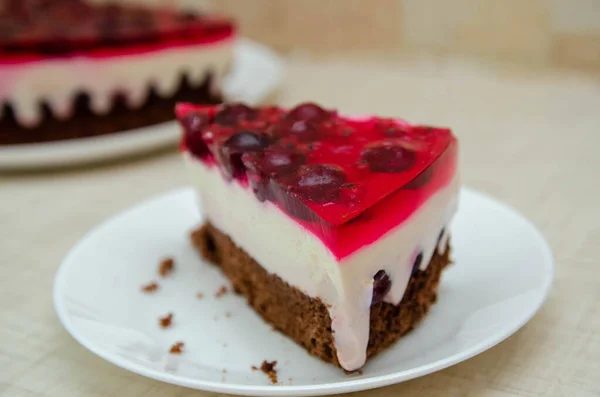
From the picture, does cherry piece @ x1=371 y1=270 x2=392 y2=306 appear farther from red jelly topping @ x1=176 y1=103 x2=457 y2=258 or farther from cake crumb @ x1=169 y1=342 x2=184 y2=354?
cake crumb @ x1=169 y1=342 x2=184 y2=354

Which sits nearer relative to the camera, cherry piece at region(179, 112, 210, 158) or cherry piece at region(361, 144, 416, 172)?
cherry piece at region(361, 144, 416, 172)

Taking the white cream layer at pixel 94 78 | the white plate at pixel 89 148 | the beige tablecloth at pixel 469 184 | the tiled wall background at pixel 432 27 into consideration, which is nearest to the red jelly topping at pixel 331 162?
the beige tablecloth at pixel 469 184

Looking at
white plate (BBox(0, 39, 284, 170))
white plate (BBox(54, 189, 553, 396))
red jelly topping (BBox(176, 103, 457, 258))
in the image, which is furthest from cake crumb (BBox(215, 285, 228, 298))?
white plate (BBox(0, 39, 284, 170))

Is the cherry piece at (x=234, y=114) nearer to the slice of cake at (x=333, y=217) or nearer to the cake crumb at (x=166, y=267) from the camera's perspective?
the slice of cake at (x=333, y=217)

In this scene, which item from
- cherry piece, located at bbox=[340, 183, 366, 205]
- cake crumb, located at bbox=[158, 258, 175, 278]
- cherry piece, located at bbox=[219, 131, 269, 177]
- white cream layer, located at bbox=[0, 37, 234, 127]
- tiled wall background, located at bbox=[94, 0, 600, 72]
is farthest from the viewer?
tiled wall background, located at bbox=[94, 0, 600, 72]

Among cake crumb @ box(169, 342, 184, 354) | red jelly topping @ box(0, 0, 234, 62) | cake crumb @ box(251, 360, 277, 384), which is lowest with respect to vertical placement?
cake crumb @ box(169, 342, 184, 354)

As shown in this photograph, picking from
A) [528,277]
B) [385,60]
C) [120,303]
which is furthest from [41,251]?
[385,60]

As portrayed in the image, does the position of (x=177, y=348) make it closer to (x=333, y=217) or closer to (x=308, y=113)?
(x=333, y=217)
